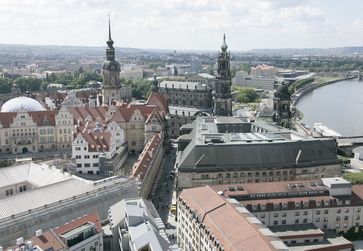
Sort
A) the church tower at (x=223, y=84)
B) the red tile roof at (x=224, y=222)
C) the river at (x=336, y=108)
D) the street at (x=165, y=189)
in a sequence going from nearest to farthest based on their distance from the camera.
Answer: the red tile roof at (x=224, y=222), the street at (x=165, y=189), the church tower at (x=223, y=84), the river at (x=336, y=108)

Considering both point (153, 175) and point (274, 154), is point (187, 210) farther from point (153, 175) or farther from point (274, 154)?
point (153, 175)

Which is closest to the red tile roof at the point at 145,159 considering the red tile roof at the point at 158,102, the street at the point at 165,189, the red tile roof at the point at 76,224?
the street at the point at 165,189

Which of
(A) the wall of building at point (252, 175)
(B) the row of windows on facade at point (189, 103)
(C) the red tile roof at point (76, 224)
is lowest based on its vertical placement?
(A) the wall of building at point (252, 175)

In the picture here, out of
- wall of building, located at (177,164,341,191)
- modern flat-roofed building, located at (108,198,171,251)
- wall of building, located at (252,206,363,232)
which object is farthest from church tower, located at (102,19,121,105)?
modern flat-roofed building, located at (108,198,171,251)

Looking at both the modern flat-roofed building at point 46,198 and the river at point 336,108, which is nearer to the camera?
the modern flat-roofed building at point 46,198

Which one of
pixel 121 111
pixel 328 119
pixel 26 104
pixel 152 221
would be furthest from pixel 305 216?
pixel 328 119

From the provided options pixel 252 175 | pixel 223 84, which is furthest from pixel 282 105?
pixel 252 175

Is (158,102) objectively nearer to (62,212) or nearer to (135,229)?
(62,212)

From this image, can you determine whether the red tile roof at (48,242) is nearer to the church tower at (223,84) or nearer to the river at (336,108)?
the church tower at (223,84)
